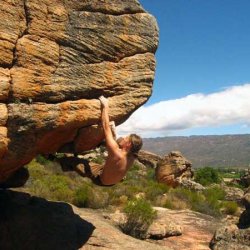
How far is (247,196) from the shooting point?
1714cm

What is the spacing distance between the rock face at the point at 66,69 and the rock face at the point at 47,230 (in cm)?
220

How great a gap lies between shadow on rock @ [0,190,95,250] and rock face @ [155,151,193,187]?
26418 millimetres

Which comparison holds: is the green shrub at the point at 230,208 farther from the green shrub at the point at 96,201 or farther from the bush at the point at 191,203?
the green shrub at the point at 96,201

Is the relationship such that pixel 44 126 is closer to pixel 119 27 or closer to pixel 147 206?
pixel 119 27

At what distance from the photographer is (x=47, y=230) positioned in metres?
12.3

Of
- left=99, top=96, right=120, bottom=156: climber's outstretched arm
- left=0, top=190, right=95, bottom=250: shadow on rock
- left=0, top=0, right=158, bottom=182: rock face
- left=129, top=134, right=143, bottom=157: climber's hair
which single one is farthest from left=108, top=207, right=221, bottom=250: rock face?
left=99, top=96, right=120, bottom=156: climber's outstretched arm

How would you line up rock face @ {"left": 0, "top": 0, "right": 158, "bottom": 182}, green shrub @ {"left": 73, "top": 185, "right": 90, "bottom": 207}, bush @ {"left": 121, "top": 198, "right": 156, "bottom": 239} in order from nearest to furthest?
rock face @ {"left": 0, "top": 0, "right": 158, "bottom": 182} < bush @ {"left": 121, "top": 198, "right": 156, "bottom": 239} < green shrub @ {"left": 73, "top": 185, "right": 90, "bottom": 207}

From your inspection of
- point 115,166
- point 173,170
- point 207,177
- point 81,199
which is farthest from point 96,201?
point 207,177

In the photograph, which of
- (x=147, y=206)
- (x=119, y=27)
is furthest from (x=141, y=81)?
(x=147, y=206)

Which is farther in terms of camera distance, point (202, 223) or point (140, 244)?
point (202, 223)

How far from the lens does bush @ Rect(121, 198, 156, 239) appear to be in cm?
1655

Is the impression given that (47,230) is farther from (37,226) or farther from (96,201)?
(96,201)

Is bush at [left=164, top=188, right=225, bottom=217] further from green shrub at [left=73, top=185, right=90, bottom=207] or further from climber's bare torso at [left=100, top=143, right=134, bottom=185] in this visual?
climber's bare torso at [left=100, top=143, right=134, bottom=185]

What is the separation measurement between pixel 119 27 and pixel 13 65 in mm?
2906
